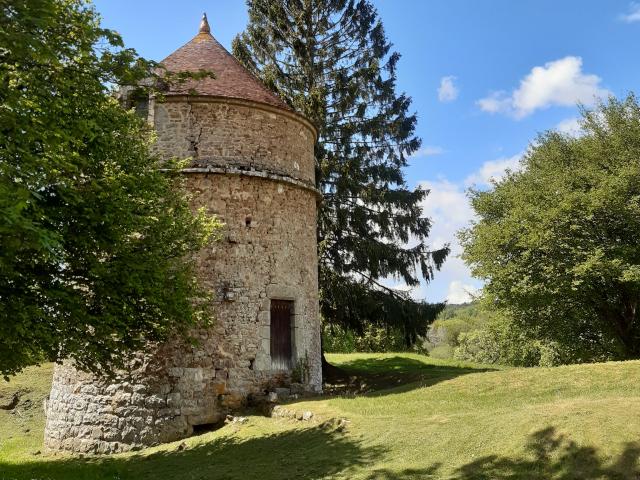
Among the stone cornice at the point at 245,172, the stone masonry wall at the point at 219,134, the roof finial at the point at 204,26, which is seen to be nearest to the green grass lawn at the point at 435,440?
the stone cornice at the point at 245,172

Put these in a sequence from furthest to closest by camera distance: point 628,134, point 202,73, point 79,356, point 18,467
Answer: point 628,134
point 18,467
point 79,356
point 202,73

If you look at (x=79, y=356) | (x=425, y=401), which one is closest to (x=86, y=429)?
(x=79, y=356)

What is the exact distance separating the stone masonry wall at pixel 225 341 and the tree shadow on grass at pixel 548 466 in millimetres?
6130

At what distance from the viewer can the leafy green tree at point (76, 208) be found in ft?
22.4

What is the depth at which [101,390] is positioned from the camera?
12883 mm

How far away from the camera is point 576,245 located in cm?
1798

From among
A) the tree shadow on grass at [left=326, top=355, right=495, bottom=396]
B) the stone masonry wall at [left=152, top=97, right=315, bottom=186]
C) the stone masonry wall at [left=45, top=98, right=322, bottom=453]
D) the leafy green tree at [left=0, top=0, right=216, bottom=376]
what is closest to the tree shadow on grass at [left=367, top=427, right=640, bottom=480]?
the leafy green tree at [left=0, top=0, right=216, bottom=376]

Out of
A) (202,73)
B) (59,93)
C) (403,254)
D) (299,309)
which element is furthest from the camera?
(403,254)

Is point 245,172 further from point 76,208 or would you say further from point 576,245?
point 576,245

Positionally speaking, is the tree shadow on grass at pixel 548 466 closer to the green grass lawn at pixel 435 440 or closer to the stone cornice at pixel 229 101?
the green grass lawn at pixel 435 440

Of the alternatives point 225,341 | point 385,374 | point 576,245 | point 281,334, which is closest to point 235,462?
point 225,341

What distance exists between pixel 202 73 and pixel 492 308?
56.8 feet

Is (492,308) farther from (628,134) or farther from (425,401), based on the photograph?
(425,401)

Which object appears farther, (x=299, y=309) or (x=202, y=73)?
(x=299, y=309)
